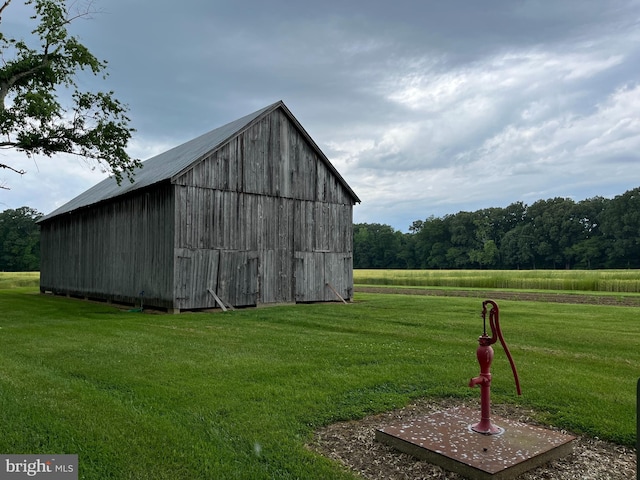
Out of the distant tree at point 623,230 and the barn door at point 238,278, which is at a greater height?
the distant tree at point 623,230

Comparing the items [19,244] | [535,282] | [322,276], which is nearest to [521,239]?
[535,282]

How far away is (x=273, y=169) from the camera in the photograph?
2156cm

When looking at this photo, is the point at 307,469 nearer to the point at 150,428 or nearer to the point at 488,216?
the point at 150,428

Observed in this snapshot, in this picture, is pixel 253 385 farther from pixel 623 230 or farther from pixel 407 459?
pixel 623 230

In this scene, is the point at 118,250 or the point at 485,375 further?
the point at 118,250

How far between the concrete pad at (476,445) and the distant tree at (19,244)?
3602 inches

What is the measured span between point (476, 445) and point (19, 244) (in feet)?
313

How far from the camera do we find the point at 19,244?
84.9m

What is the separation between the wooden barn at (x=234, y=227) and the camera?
1903 cm

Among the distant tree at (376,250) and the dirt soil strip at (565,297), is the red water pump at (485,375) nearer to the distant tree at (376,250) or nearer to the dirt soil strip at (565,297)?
the dirt soil strip at (565,297)

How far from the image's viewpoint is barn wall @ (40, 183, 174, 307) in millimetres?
19312

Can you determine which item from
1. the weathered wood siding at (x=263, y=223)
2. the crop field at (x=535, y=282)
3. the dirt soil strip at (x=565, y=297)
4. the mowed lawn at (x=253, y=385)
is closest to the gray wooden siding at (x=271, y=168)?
the weathered wood siding at (x=263, y=223)

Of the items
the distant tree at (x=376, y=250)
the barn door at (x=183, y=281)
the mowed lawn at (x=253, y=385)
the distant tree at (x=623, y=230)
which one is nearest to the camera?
the mowed lawn at (x=253, y=385)

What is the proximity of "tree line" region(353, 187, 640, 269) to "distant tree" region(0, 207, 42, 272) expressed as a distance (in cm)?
6364
